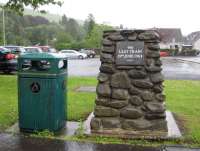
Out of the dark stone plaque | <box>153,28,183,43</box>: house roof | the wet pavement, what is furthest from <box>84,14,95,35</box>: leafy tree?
the wet pavement

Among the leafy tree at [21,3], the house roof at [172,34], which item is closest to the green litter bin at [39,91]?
the leafy tree at [21,3]

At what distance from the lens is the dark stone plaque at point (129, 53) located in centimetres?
661

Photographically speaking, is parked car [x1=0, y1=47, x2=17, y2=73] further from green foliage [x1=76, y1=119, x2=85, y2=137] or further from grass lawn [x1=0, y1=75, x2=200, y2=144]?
green foliage [x1=76, y1=119, x2=85, y2=137]

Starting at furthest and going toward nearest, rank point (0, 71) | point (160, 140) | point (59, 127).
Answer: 1. point (0, 71)
2. point (59, 127)
3. point (160, 140)

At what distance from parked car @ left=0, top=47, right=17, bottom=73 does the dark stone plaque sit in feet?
44.4

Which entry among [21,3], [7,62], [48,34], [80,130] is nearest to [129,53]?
[80,130]

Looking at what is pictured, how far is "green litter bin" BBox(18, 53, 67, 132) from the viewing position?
6477mm

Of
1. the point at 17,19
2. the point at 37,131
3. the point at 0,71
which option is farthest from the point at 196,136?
the point at 17,19

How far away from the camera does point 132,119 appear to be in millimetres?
6656

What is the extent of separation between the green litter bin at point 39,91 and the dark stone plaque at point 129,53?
0.95 m

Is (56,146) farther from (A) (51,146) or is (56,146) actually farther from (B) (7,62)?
(B) (7,62)

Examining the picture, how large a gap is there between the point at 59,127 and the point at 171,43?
99.1 m

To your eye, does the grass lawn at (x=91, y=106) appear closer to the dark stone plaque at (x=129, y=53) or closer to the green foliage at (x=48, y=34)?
the dark stone plaque at (x=129, y=53)

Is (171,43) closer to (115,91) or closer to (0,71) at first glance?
(0,71)
